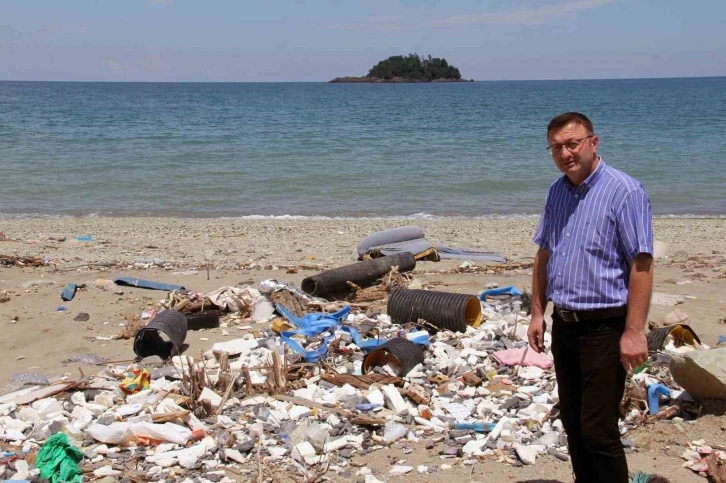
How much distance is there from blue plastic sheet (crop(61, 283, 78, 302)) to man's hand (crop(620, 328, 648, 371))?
6.73m

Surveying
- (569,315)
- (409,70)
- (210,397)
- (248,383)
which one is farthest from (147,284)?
(409,70)

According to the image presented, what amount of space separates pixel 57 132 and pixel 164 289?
30612 millimetres

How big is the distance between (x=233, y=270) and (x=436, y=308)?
157 inches

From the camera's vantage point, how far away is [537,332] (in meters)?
3.89

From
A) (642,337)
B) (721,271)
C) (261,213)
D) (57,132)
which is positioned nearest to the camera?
(642,337)

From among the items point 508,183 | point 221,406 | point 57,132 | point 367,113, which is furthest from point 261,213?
point 367,113

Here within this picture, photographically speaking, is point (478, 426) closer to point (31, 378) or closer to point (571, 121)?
point (571, 121)

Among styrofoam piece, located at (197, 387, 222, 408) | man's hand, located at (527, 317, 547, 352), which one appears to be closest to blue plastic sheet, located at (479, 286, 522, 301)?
styrofoam piece, located at (197, 387, 222, 408)

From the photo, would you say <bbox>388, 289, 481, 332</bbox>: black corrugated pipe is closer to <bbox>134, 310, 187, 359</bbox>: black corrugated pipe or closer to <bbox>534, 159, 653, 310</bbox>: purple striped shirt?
<bbox>134, 310, 187, 359</bbox>: black corrugated pipe

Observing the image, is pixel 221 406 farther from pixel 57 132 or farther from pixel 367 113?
pixel 367 113

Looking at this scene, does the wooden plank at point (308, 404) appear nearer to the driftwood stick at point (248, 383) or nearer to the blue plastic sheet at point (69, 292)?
the driftwood stick at point (248, 383)

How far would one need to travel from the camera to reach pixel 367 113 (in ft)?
178

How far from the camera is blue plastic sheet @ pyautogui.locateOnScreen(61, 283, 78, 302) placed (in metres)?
8.42

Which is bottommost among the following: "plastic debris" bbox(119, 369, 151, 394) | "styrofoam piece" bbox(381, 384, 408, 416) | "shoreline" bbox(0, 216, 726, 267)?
"shoreline" bbox(0, 216, 726, 267)
